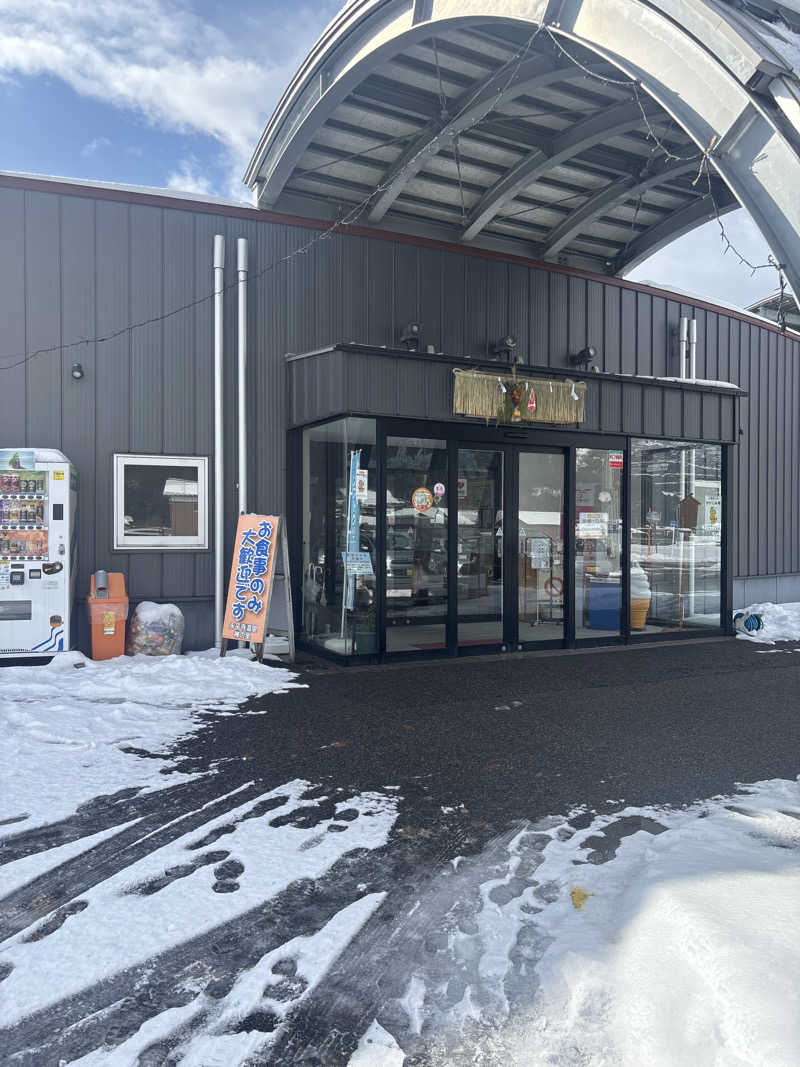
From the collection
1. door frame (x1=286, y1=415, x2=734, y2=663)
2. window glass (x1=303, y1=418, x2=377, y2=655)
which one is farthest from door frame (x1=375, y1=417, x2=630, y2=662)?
window glass (x1=303, y1=418, x2=377, y2=655)

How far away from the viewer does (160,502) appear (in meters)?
8.17

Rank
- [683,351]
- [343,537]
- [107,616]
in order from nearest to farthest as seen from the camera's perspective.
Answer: [107,616] → [343,537] → [683,351]

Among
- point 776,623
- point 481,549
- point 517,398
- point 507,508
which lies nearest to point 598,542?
point 507,508

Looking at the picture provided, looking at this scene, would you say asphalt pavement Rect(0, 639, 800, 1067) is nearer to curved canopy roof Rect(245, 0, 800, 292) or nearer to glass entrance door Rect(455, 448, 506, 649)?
glass entrance door Rect(455, 448, 506, 649)

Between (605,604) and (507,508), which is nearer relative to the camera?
(507,508)

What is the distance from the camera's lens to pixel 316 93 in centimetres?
777

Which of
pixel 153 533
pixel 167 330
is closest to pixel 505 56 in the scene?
pixel 167 330

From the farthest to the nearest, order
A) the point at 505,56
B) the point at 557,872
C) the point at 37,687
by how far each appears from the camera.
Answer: the point at 505,56
the point at 37,687
the point at 557,872

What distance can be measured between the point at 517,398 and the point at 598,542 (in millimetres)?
2032

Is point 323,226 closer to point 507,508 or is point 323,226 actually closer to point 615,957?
point 507,508

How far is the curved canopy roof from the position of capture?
12.8 feet

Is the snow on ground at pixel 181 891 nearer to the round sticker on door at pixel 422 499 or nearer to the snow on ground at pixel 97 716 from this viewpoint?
the snow on ground at pixel 97 716

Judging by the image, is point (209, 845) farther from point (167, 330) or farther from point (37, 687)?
point (167, 330)

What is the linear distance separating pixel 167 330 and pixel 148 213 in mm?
1208
